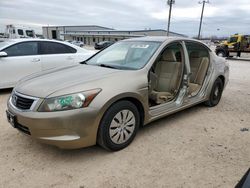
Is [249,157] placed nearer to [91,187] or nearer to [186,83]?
[186,83]

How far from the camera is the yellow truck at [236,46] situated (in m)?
20.2

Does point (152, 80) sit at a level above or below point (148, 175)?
above

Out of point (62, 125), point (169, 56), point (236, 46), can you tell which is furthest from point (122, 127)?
point (236, 46)

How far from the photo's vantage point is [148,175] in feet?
7.84

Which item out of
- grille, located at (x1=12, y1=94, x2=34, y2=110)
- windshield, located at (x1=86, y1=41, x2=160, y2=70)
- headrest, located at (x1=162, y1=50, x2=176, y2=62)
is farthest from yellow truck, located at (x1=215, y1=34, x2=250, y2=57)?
grille, located at (x1=12, y1=94, x2=34, y2=110)

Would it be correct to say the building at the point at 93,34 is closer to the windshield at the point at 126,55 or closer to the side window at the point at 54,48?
the side window at the point at 54,48

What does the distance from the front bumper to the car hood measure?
0.85 ft

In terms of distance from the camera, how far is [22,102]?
2527mm

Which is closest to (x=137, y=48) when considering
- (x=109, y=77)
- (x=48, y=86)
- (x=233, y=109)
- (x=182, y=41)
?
(x=182, y=41)

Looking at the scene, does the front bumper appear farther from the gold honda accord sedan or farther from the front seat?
the front seat

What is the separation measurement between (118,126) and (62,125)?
0.72 metres

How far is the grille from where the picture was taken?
8.05 feet

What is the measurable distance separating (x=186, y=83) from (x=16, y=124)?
8.68 ft

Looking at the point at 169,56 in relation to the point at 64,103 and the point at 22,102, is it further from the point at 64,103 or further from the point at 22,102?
the point at 22,102
